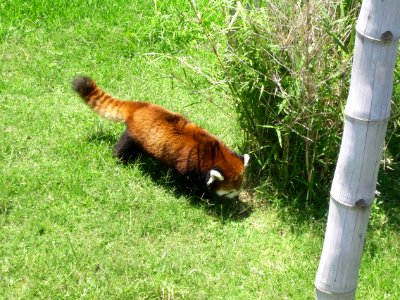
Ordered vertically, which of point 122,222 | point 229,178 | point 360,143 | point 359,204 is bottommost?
point 122,222

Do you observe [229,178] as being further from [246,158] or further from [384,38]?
[384,38]

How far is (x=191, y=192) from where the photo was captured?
4.76 meters

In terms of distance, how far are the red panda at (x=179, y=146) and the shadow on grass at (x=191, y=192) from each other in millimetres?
73

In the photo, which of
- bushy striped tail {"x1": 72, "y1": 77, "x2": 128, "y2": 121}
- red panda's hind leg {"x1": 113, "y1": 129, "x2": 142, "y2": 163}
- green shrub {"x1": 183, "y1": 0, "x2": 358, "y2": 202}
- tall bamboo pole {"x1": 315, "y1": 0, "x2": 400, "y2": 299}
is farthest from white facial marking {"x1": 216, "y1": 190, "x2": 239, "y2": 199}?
tall bamboo pole {"x1": 315, "y1": 0, "x2": 400, "y2": 299}

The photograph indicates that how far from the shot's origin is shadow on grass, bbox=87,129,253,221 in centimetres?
464

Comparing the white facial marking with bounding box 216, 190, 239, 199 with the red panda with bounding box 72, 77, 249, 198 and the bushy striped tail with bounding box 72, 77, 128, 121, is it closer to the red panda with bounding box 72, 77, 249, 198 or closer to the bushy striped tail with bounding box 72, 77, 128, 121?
the red panda with bounding box 72, 77, 249, 198

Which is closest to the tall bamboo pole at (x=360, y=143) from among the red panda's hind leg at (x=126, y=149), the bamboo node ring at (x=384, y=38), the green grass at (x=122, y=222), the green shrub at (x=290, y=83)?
the bamboo node ring at (x=384, y=38)

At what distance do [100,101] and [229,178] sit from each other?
1.19 metres

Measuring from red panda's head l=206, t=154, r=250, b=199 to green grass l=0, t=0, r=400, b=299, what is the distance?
120mm

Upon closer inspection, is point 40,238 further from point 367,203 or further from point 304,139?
point 367,203

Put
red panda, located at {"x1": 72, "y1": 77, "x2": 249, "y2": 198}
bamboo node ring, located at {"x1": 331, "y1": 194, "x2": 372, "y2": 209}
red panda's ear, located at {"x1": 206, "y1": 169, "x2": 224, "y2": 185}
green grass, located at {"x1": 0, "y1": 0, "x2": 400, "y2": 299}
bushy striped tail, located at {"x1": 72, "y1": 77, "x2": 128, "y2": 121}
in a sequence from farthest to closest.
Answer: bushy striped tail, located at {"x1": 72, "y1": 77, "x2": 128, "y2": 121} < red panda, located at {"x1": 72, "y1": 77, "x2": 249, "y2": 198} < red panda's ear, located at {"x1": 206, "y1": 169, "x2": 224, "y2": 185} < green grass, located at {"x1": 0, "y1": 0, "x2": 400, "y2": 299} < bamboo node ring, located at {"x1": 331, "y1": 194, "x2": 372, "y2": 209}

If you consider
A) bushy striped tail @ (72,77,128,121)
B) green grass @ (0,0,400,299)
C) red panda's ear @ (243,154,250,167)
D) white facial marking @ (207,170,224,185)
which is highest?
bushy striped tail @ (72,77,128,121)

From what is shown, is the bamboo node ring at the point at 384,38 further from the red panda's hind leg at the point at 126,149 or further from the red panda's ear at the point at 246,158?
the red panda's hind leg at the point at 126,149

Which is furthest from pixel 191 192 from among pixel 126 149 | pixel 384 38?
pixel 384 38
